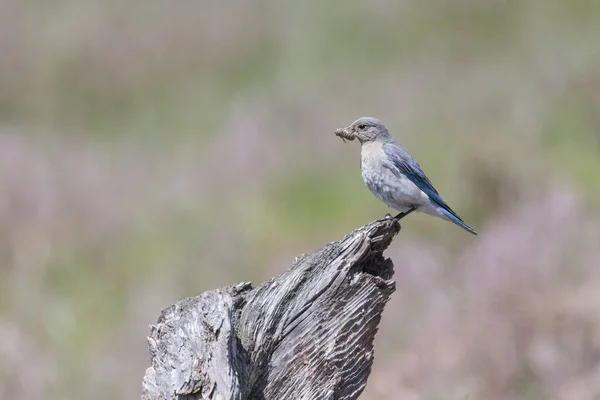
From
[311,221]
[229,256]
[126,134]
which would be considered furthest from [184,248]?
[126,134]

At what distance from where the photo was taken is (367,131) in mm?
6629

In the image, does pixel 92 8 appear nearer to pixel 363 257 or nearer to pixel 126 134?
pixel 126 134

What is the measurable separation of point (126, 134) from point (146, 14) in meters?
2.75

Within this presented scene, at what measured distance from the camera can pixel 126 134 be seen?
16.2 m

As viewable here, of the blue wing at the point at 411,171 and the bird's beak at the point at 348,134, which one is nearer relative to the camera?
the blue wing at the point at 411,171

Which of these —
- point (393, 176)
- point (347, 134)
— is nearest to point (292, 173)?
point (347, 134)

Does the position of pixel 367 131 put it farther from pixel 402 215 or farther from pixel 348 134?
pixel 402 215

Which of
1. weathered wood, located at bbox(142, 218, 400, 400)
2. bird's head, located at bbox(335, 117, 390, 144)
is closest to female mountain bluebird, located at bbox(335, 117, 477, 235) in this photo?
bird's head, located at bbox(335, 117, 390, 144)

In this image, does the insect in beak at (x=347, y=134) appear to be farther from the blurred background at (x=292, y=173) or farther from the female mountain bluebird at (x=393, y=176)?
the blurred background at (x=292, y=173)

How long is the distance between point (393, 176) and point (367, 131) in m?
0.63

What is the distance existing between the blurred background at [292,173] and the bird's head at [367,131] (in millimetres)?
2273

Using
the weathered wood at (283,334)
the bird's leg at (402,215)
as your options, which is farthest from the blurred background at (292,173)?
the weathered wood at (283,334)

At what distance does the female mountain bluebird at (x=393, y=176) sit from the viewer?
608 centimetres

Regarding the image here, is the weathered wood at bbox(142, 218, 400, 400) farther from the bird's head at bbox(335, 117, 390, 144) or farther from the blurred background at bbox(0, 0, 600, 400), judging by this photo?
the blurred background at bbox(0, 0, 600, 400)
